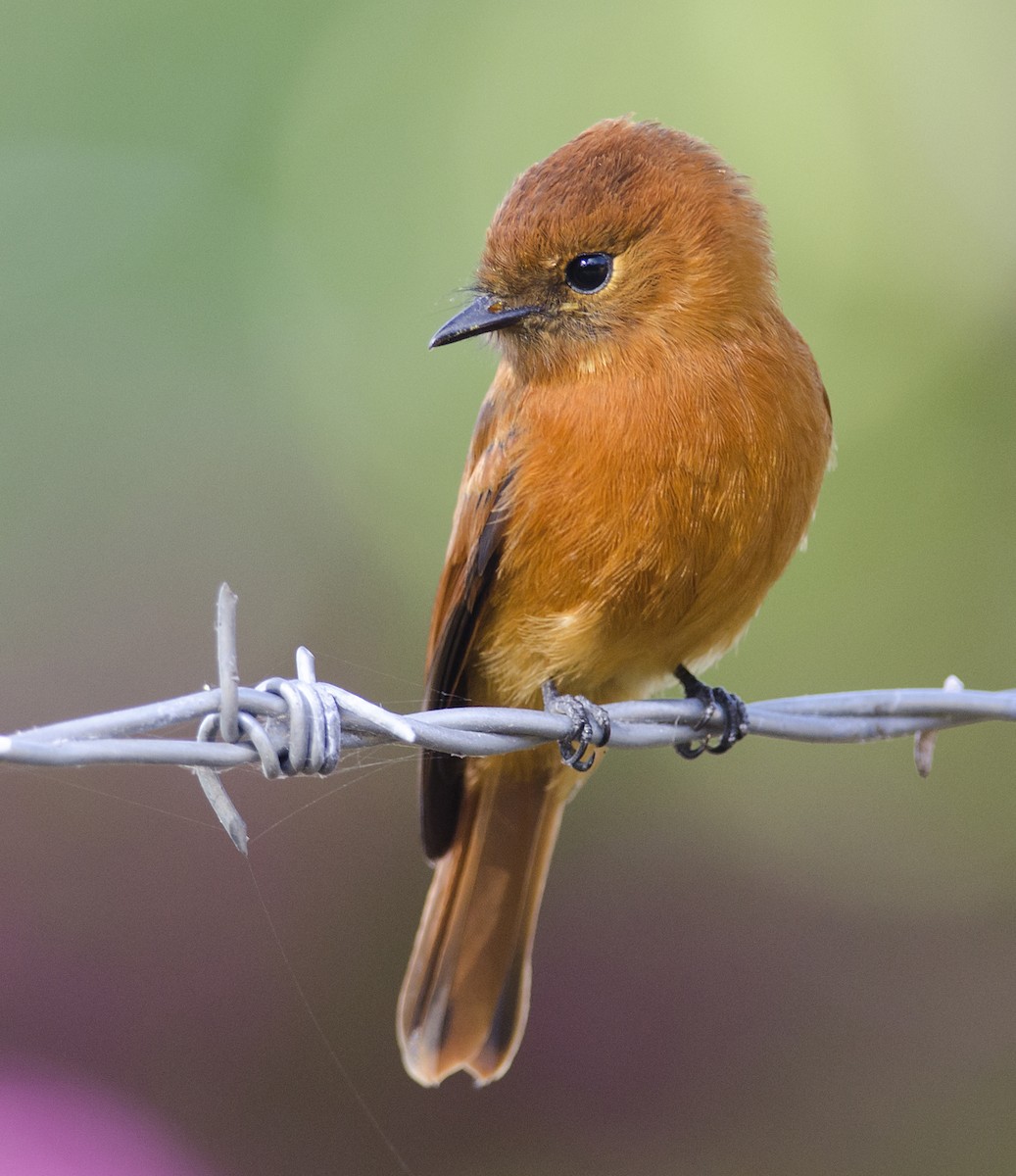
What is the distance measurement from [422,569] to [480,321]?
1984mm

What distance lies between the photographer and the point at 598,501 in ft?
10.1

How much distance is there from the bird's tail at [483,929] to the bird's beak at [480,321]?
1.07 meters

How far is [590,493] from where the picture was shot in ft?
10.1

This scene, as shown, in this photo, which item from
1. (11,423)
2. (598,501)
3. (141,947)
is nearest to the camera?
(598,501)

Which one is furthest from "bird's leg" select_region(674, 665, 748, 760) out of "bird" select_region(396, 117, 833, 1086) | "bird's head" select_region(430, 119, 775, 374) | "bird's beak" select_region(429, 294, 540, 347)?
"bird's beak" select_region(429, 294, 540, 347)

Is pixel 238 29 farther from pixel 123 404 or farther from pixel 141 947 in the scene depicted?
pixel 141 947

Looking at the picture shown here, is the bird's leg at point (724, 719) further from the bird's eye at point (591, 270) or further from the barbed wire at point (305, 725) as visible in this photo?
the bird's eye at point (591, 270)

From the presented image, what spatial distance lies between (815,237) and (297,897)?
320cm

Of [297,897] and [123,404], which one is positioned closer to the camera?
[297,897]

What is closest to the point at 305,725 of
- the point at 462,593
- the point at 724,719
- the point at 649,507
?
the point at 649,507

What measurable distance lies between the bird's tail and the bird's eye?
118 cm

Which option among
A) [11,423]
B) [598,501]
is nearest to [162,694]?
[11,423]

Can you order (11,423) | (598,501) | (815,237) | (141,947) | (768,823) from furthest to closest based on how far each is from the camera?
1. (11,423)
2. (815,237)
3. (768,823)
4. (141,947)
5. (598,501)

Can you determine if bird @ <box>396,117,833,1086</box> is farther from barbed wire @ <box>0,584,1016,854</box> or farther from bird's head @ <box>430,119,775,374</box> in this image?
barbed wire @ <box>0,584,1016,854</box>
